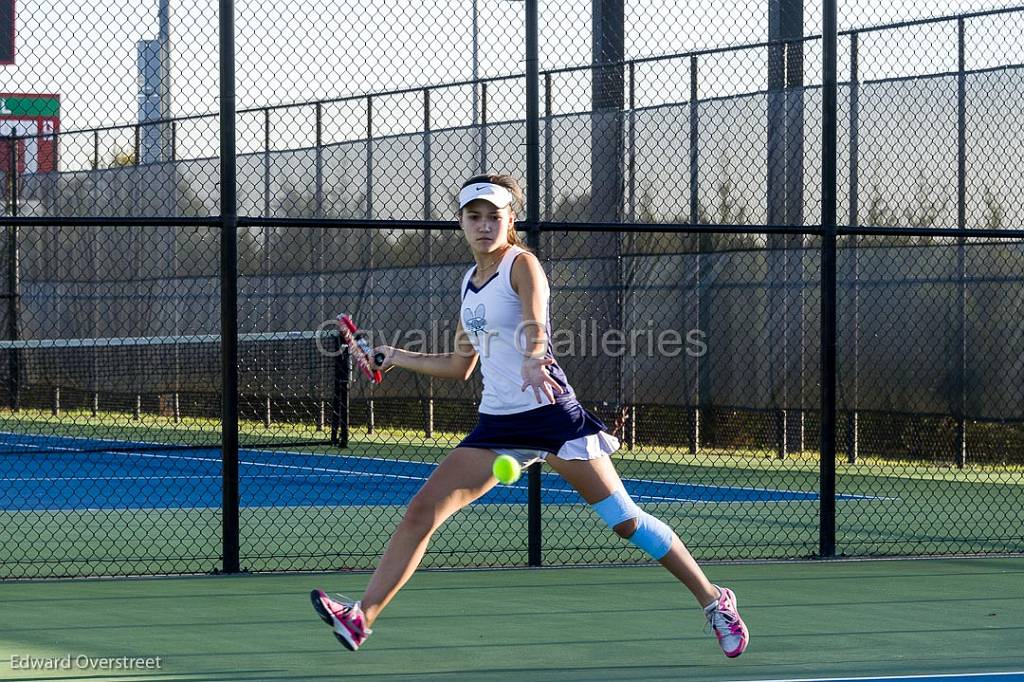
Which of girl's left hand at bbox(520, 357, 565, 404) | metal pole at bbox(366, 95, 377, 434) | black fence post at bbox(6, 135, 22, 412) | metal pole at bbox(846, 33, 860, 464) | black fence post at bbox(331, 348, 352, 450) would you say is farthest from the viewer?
black fence post at bbox(6, 135, 22, 412)

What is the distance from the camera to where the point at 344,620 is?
5.45 metres

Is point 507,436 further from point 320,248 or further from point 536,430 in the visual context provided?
point 320,248

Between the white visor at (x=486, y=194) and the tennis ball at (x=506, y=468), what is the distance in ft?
2.73

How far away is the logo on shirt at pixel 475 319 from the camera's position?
5.65 m

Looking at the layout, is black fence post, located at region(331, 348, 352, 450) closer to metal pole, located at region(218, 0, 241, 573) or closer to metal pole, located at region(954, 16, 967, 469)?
metal pole, located at region(954, 16, 967, 469)

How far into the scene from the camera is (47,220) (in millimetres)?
7516

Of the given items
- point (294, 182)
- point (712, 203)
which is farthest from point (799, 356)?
point (294, 182)

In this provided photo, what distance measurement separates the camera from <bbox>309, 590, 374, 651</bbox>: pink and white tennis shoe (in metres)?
5.45

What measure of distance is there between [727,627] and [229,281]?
316cm

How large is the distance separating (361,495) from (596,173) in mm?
3850

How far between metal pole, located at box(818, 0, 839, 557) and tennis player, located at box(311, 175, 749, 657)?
2.91 meters

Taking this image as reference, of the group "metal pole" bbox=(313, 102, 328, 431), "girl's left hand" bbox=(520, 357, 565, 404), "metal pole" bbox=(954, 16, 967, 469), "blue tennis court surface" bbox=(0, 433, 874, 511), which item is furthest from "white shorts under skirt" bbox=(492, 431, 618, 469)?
"metal pole" bbox=(313, 102, 328, 431)

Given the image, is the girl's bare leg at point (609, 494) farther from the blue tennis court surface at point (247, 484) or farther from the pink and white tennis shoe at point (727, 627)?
the blue tennis court surface at point (247, 484)

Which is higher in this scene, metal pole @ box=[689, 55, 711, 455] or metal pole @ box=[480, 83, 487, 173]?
metal pole @ box=[480, 83, 487, 173]
